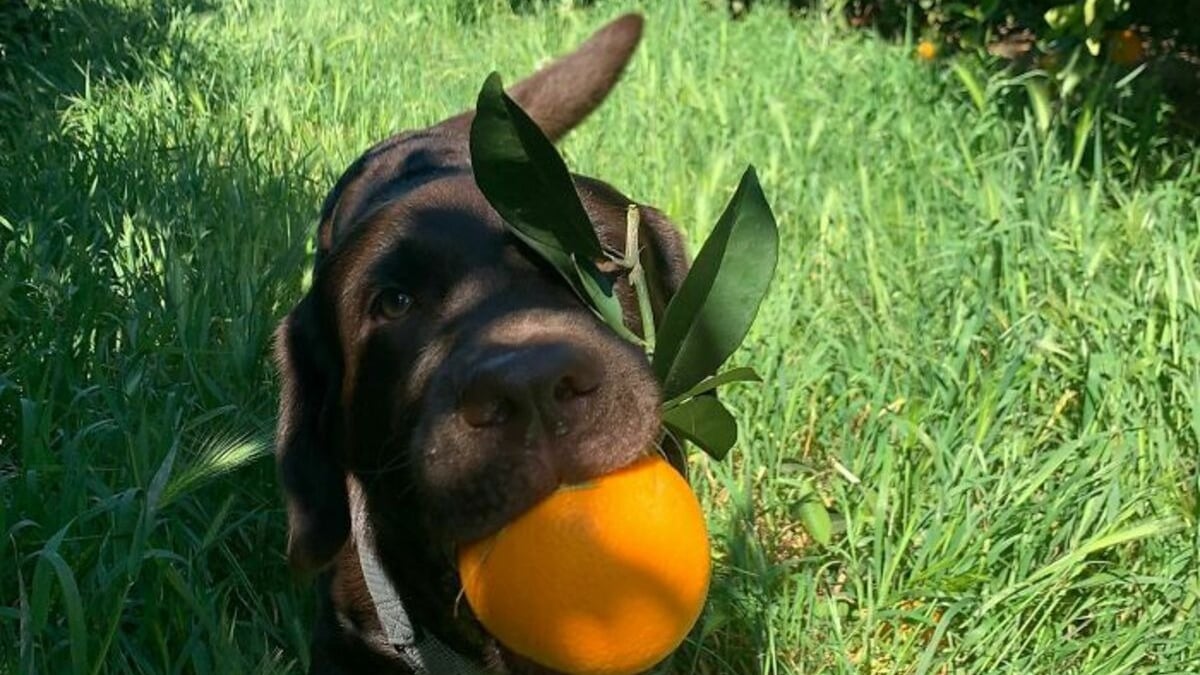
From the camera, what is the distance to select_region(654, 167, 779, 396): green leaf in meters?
1.46

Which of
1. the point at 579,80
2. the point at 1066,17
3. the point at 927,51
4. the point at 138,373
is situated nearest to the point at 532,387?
the point at 138,373

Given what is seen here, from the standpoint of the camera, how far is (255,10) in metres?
6.74

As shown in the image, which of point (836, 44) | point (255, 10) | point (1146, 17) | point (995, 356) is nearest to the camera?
point (995, 356)

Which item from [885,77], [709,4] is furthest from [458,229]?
[709,4]

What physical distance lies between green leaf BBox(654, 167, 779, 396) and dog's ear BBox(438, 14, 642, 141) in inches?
81.8

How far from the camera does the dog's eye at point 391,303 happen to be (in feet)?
6.12

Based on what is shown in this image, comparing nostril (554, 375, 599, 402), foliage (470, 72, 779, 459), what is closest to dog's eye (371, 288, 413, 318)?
foliage (470, 72, 779, 459)

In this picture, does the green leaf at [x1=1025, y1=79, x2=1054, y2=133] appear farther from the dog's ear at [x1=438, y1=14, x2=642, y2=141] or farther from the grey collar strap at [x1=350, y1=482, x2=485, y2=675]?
the grey collar strap at [x1=350, y1=482, x2=485, y2=675]

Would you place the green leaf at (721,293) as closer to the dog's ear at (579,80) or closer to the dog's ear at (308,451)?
the dog's ear at (308,451)

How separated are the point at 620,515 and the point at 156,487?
635 millimetres

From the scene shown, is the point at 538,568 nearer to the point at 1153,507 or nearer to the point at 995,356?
the point at 1153,507

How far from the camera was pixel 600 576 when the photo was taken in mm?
1229

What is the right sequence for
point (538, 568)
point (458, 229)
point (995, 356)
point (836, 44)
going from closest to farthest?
point (538, 568), point (458, 229), point (995, 356), point (836, 44)

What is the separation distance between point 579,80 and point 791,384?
1.16 m
